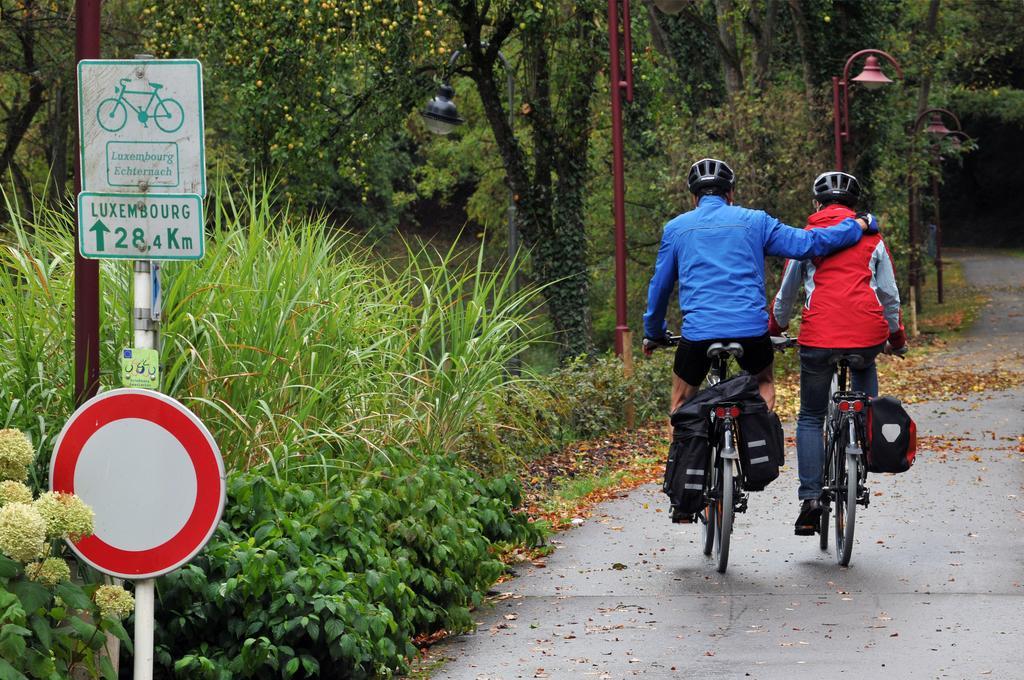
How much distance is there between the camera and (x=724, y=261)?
24.2 ft

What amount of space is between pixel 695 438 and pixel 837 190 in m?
1.55

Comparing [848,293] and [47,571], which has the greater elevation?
[848,293]

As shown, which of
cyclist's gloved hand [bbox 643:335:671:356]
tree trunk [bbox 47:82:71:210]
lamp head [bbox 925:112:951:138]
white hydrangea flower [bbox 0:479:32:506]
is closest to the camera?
white hydrangea flower [bbox 0:479:32:506]

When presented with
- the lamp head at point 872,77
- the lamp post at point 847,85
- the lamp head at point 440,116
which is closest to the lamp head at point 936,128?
the lamp post at point 847,85

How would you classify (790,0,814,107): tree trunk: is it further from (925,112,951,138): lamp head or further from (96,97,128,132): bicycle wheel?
(96,97,128,132): bicycle wheel

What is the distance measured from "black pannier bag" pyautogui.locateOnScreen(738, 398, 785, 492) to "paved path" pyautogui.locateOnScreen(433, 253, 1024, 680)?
1.68ft

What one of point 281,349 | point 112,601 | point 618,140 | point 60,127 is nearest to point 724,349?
point 281,349

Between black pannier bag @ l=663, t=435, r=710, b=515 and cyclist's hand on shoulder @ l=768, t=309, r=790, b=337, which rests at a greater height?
cyclist's hand on shoulder @ l=768, t=309, r=790, b=337

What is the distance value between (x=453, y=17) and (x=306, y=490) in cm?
1797

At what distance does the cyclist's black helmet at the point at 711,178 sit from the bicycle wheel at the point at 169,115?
11.3 ft

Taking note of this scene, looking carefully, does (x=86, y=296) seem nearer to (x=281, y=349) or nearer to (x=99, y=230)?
(x=99, y=230)

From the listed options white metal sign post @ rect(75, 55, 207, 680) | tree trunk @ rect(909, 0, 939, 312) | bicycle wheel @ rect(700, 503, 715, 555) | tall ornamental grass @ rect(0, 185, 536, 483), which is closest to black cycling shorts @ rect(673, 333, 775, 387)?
bicycle wheel @ rect(700, 503, 715, 555)

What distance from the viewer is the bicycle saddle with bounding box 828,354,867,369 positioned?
24.7ft

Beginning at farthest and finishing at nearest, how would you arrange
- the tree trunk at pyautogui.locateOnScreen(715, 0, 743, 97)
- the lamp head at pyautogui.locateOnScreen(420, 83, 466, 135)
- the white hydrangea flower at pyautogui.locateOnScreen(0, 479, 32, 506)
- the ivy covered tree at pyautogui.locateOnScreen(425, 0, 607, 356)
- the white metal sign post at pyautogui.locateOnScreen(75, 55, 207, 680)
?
the tree trunk at pyautogui.locateOnScreen(715, 0, 743, 97)
the ivy covered tree at pyautogui.locateOnScreen(425, 0, 607, 356)
the lamp head at pyautogui.locateOnScreen(420, 83, 466, 135)
the white metal sign post at pyautogui.locateOnScreen(75, 55, 207, 680)
the white hydrangea flower at pyautogui.locateOnScreen(0, 479, 32, 506)
